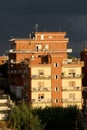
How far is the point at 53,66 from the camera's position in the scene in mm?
90750

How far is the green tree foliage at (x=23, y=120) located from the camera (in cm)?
7550

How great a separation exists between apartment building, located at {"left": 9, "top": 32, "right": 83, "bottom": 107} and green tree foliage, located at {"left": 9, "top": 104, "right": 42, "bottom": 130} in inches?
439

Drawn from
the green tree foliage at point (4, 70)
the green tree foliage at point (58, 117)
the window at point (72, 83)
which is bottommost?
the green tree foliage at point (4, 70)

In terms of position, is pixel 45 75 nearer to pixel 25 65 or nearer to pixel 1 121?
pixel 25 65

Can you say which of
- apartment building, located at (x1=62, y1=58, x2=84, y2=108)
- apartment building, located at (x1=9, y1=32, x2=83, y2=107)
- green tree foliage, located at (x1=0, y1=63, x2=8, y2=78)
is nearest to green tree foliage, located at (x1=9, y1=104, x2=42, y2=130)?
apartment building, located at (x1=9, y1=32, x2=83, y2=107)

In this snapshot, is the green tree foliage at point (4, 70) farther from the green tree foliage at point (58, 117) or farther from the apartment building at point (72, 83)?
the green tree foliage at point (58, 117)

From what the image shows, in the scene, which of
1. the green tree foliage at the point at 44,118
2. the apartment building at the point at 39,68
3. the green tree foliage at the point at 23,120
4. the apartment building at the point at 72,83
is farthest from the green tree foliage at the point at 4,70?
the green tree foliage at the point at 23,120

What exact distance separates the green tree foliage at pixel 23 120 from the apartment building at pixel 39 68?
11158 mm

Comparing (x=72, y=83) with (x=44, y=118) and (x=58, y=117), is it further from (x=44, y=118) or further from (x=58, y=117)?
(x=44, y=118)

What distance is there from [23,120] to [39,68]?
14.9 metres

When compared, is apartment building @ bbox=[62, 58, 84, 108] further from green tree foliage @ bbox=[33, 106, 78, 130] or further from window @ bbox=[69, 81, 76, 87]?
green tree foliage @ bbox=[33, 106, 78, 130]

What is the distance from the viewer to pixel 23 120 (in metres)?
76.8

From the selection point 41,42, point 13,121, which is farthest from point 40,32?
point 13,121

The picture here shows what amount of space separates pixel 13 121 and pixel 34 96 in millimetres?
13085
